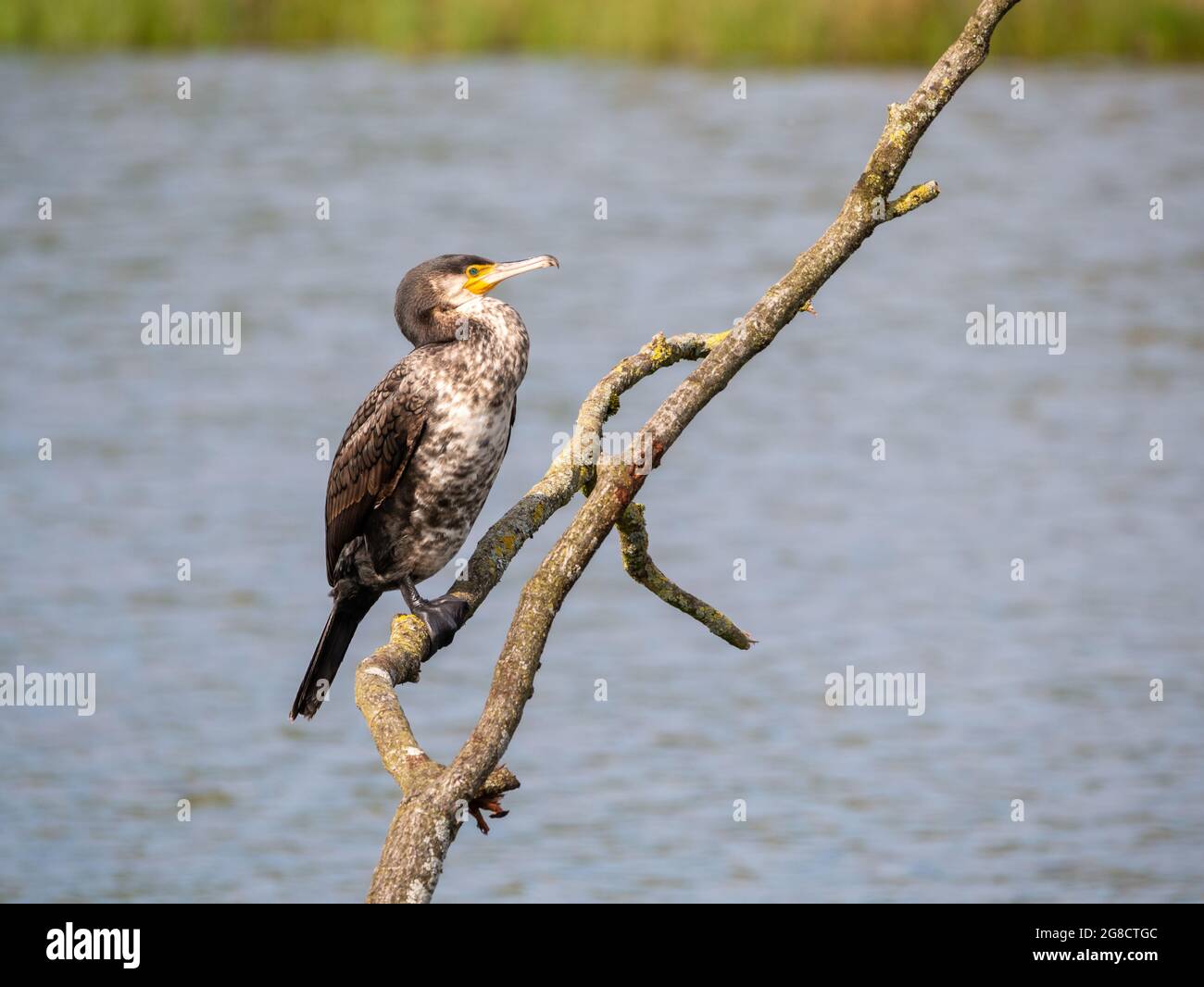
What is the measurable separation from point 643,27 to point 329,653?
23446 millimetres

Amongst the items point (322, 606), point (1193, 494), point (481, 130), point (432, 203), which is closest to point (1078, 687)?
point (1193, 494)

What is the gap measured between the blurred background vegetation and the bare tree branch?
22.4 meters

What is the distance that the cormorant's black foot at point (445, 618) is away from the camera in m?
4.51

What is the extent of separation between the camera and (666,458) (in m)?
18.4

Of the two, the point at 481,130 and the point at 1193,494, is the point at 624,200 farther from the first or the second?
the point at 1193,494

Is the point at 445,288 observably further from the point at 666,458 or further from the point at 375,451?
the point at 666,458

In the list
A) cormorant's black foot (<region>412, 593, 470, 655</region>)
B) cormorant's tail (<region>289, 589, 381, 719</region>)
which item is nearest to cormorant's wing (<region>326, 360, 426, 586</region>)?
cormorant's tail (<region>289, 589, 381, 719</region>)

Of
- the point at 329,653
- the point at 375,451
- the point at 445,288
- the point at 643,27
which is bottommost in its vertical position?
the point at 329,653

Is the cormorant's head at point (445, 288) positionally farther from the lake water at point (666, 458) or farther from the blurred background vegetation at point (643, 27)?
the blurred background vegetation at point (643, 27)

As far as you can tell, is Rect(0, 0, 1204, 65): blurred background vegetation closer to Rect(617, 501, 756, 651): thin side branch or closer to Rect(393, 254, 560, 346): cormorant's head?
Rect(393, 254, 560, 346): cormorant's head

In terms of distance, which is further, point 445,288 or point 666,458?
point 666,458

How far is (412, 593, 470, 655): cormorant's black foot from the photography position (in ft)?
14.8

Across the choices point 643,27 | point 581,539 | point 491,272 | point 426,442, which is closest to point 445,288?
point 491,272

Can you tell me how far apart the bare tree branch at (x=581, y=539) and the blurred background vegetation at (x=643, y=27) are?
22.4 meters
